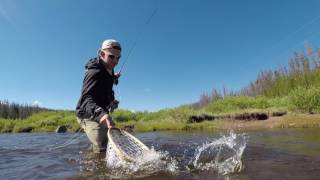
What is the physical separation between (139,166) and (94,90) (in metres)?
1.75

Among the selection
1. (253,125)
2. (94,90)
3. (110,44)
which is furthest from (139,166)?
(253,125)

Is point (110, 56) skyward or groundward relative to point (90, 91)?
skyward

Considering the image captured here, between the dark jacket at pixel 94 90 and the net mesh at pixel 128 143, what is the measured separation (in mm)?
464

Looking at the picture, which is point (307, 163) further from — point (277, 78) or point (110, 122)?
point (277, 78)

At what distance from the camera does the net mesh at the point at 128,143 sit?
6.29m

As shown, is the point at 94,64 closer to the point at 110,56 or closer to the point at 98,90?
the point at 110,56

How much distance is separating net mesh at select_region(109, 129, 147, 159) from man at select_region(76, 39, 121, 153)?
0.25m

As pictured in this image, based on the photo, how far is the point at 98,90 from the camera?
21.6 ft

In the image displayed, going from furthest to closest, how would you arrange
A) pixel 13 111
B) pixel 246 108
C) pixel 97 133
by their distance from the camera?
1. pixel 13 111
2. pixel 246 108
3. pixel 97 133

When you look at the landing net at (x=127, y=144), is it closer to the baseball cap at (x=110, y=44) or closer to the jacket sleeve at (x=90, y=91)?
the jacket sleeve at (x=90, y=91)

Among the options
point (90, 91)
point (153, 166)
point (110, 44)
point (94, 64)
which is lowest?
point (153, 166)

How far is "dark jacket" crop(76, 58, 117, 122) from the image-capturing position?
6.39 metres

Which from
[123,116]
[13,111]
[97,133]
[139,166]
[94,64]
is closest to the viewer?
[139,166]

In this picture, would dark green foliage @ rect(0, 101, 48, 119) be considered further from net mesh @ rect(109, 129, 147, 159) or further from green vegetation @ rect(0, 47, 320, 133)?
net mesh @ rect(109, 129, 147, 159)
